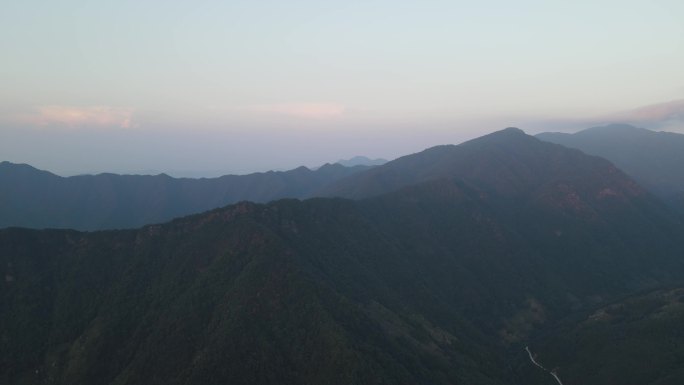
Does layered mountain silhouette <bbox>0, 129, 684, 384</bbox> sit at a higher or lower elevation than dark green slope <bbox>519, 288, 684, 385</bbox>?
higher

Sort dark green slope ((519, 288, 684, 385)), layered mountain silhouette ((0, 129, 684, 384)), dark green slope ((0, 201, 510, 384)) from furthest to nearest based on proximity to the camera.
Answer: dark green slope ((519, 288, 684, 385))
layered mountain silhouette ((0, 129, 684, 384))
dark green slope ((0, 201, 510, 384))

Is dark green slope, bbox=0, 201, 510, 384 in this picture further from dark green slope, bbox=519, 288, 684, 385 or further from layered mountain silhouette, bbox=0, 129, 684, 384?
dark green slope, bbox=519, 288, 684, 385

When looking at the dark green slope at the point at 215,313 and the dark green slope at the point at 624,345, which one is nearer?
the dark green slope at the point at 215,313

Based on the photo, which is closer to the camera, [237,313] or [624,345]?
[237,313]

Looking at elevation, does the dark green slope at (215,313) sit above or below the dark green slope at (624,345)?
above

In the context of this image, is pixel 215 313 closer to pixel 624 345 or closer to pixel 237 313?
pixel 237 313

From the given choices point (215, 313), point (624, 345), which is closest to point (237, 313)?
point (215, 313)

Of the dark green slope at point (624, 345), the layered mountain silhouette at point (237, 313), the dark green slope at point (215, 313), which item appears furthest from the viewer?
the dark green slope at point (624, 345)

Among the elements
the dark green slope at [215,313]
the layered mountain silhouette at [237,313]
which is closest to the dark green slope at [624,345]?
the layered mountain silhouette at [237,313]

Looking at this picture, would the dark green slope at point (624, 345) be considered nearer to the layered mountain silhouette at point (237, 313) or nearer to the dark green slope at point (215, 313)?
the layered mountain silhouette at point (237, 313)

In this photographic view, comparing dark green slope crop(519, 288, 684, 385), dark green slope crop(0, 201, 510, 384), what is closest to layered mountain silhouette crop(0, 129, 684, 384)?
dark green slope crop(0, 201, 510, 384)

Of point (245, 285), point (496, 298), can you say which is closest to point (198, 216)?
point (245, 285)
